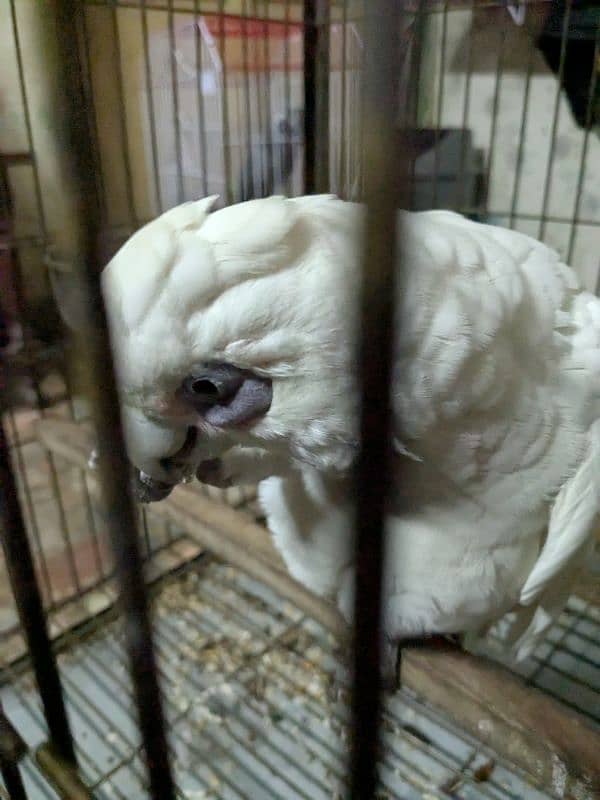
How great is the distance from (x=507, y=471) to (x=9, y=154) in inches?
39.0

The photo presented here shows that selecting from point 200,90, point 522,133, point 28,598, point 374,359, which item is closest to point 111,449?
point 374,359

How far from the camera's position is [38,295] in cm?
127

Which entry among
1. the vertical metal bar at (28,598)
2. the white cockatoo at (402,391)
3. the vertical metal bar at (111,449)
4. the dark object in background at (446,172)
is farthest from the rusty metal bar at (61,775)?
the dark object in background at (446,172)

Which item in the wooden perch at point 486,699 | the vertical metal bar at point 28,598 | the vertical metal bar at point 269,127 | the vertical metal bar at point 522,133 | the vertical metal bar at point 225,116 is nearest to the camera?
the vertical metal bar at point 28,598

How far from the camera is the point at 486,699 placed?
1.84 ft

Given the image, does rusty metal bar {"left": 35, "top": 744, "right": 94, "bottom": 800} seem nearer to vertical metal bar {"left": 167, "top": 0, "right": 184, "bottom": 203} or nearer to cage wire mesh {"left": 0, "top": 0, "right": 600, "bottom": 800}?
cage wire mesh {"left": 0, "top": 0, "right": 600, "bottom": 800}

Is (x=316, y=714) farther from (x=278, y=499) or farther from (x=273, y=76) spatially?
(x=273, y=76)

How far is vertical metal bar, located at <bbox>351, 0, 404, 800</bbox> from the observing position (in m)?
→ 0.18

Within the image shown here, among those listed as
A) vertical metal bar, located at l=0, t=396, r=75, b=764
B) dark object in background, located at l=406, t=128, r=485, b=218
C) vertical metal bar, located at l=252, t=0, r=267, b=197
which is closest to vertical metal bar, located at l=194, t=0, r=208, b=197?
vertical metal bar, located at l=252, t=0, r=267, b=197

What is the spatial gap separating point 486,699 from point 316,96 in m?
0.98

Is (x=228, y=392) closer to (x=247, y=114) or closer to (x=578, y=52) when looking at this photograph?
(x=247, y=114)

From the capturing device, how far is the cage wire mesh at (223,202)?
0.94 metres

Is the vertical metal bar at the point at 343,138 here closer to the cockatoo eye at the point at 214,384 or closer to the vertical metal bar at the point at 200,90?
the vertical metal bar at the point at 200,90

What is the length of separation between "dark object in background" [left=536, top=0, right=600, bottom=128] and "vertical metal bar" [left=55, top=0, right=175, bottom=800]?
3.77 feet
